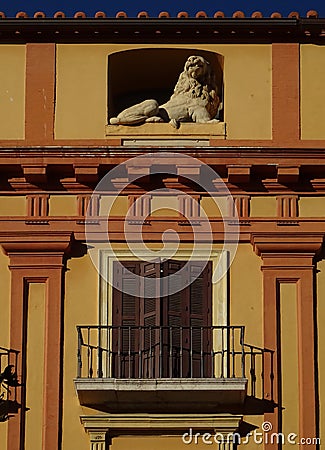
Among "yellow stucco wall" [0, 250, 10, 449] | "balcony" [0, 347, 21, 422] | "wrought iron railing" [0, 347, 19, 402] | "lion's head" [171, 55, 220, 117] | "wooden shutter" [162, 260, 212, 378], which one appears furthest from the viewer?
"lion's head" [171, 55, 220, 117]

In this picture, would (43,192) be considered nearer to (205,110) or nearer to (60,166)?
(60,166)

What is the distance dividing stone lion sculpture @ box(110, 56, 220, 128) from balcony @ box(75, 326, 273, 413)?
2.99m

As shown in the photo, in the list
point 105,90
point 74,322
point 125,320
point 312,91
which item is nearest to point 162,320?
point 125,320

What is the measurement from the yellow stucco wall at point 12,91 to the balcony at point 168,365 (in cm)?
296

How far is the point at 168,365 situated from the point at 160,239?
173cm

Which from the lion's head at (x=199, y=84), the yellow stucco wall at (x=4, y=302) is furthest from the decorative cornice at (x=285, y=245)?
the yellow stucco wall at (x=4, y=302)

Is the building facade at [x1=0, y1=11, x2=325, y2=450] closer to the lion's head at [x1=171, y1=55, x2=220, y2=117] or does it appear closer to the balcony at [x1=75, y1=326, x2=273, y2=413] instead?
the balcony at [x1=75, y1=326, x2=273, y2=413]

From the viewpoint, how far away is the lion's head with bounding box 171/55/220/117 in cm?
2522

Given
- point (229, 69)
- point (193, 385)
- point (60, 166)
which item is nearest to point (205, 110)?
point (229, 69)

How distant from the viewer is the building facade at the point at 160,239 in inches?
923

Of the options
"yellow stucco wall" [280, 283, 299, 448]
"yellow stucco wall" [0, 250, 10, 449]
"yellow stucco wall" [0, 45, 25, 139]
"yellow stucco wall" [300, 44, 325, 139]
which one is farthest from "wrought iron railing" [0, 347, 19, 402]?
"yellow stucco wall" [300, 44, 325, 139]

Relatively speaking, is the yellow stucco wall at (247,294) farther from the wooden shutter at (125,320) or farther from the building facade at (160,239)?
the wooden shutter at (125,320)

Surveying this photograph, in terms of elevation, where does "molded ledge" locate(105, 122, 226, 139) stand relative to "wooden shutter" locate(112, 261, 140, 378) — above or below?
above
